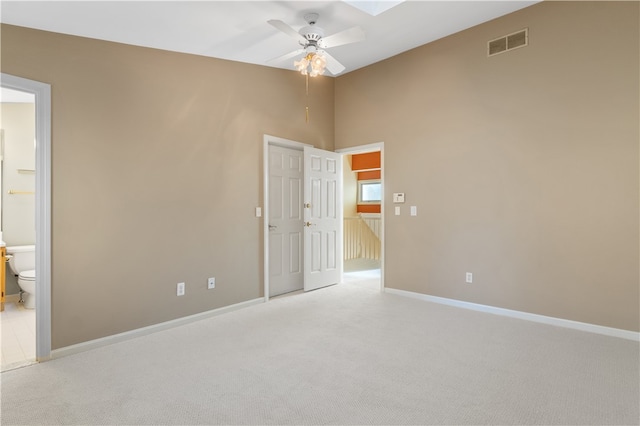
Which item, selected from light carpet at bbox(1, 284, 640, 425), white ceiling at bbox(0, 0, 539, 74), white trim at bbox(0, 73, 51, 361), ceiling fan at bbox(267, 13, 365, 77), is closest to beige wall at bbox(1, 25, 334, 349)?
white trim at bbox(0, 73, 51, 361)

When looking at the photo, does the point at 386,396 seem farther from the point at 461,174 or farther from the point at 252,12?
the point at 252,12

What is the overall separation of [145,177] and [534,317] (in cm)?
412

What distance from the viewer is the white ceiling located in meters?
2.51

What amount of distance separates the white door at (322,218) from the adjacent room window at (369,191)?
2.80 metres

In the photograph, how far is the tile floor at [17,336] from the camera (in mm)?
2684

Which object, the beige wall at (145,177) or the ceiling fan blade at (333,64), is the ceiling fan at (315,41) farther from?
the beige wall at (145,177)

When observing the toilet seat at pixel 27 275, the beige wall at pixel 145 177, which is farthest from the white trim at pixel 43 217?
the toilet seat at pixel 27 275

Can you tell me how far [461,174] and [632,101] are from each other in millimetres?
1585

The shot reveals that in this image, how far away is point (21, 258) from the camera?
413 centimetres

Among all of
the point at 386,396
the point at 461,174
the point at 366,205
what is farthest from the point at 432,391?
the point at 366,205

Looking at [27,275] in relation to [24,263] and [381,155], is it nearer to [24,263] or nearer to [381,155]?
[24,263]

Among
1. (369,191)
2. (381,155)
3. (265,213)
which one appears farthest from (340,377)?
(369,191)

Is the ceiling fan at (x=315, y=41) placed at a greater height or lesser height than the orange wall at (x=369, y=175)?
greater

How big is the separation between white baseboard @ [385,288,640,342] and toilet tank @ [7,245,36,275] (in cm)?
468
